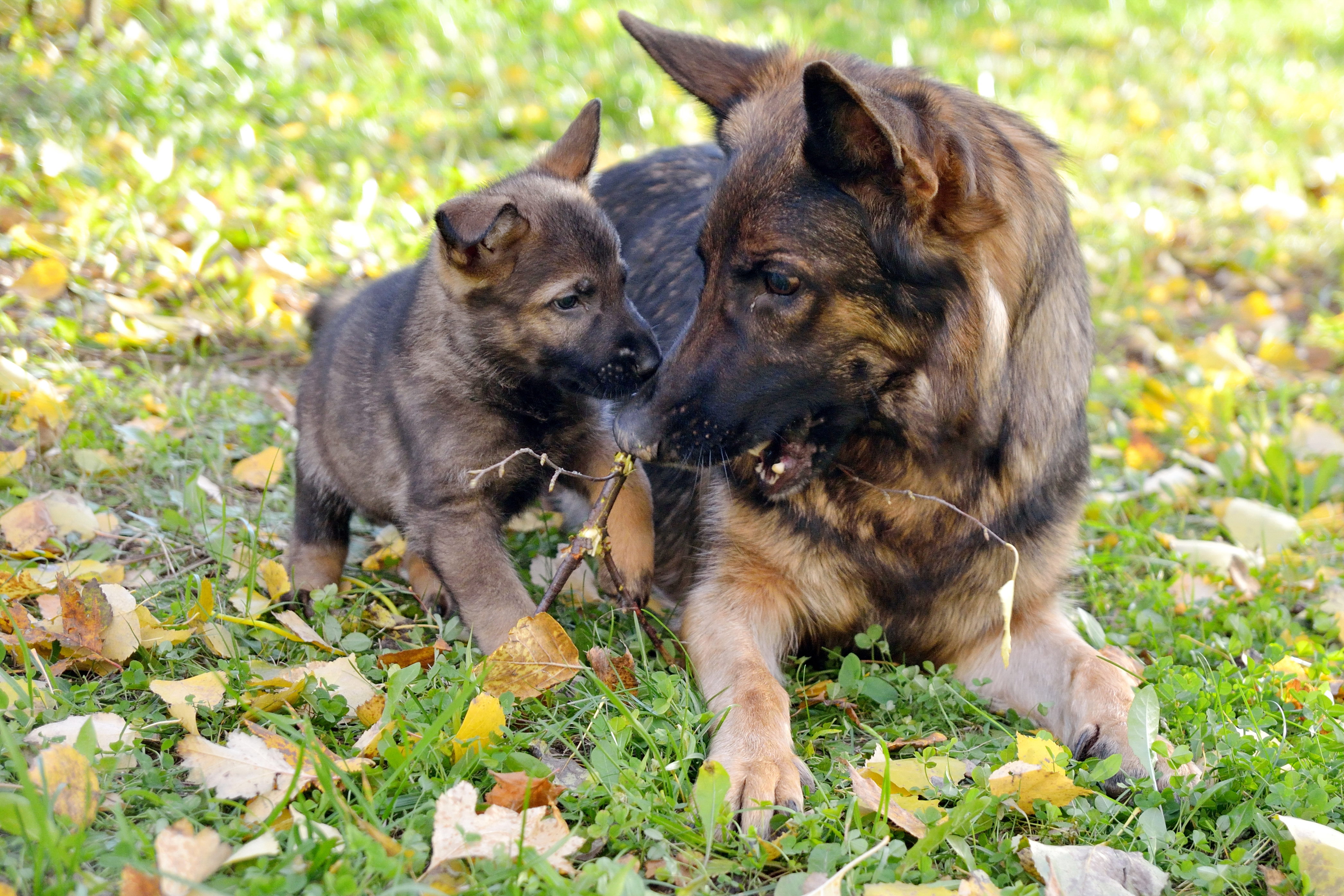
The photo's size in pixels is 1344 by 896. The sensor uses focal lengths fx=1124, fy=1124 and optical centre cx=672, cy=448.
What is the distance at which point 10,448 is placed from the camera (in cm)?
346

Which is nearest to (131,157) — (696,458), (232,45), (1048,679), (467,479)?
(232,45)

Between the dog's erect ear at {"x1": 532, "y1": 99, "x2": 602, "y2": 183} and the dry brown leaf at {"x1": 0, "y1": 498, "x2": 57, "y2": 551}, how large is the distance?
1647mm

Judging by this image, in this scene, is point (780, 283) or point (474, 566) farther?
point (474, 566)

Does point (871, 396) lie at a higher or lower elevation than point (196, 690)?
higher

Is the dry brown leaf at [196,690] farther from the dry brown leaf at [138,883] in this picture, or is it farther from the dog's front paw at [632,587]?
the dog's front paw at [632,587]

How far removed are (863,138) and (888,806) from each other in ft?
Result: 4.34

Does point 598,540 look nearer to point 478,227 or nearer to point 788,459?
point 788,459

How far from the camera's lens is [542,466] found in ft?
10.0

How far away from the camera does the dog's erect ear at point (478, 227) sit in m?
2.63

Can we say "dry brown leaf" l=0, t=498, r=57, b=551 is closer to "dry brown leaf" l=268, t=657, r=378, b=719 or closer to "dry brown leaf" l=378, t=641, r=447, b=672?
"dry brown leaf" l=268, t=657, r=378, b=719

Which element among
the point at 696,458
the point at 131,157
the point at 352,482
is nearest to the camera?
the point at 696,458

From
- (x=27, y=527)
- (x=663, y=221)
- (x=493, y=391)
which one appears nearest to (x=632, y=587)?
(x=493, y=391)

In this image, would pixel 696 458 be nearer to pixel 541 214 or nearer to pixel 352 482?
pixel 541 214

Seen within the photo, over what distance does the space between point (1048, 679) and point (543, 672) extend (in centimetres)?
131
